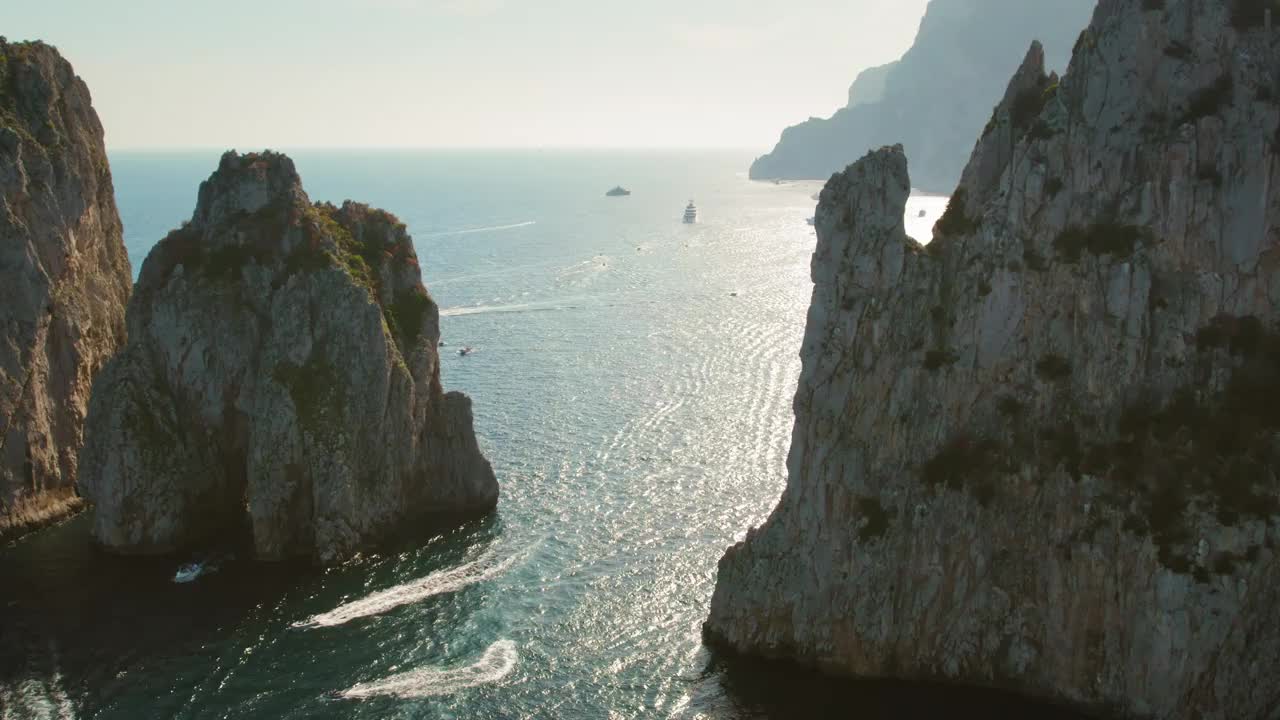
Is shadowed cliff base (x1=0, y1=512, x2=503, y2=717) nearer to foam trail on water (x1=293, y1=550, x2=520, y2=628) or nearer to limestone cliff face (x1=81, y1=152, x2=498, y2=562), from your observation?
foam trail on water (x1=293, y1=550, x2=520, y2=628)

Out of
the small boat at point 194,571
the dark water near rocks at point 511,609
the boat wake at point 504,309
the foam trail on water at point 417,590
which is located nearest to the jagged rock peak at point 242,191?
the small boat at point 194,571

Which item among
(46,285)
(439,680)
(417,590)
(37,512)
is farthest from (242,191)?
(439,680)

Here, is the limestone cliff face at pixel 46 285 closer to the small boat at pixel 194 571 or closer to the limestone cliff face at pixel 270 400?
the limestone cliff face at pixel 270 400

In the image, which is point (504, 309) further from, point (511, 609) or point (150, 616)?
point (150, 616)

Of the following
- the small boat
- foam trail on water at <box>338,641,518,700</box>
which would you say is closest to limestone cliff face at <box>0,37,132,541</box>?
the small boat

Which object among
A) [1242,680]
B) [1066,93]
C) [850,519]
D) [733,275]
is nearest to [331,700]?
[850,519]

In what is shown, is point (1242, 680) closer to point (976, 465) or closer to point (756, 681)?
point (976, 465)
